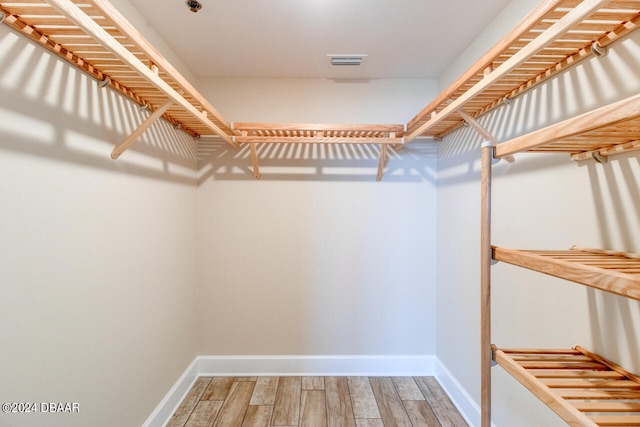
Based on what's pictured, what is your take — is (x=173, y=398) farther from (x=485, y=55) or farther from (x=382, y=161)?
(x=485, y=55)

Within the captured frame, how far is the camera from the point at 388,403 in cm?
192

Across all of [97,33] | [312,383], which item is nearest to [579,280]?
[97,33]

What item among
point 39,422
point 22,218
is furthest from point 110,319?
point 22,218

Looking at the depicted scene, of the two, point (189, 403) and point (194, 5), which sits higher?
point (194, 5)

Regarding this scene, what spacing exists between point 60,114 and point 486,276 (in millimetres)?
1571

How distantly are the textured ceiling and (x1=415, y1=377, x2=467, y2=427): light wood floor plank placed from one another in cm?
224

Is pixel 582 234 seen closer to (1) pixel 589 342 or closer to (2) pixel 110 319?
(1) pixel 589 342

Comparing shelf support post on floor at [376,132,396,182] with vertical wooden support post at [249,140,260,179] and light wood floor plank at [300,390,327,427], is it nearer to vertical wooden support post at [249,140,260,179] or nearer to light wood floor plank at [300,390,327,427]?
vertical wooden support post at [249,140,260,179]

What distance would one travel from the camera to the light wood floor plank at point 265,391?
194 cm

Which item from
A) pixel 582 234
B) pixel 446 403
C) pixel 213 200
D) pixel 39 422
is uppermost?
pixel 213 200

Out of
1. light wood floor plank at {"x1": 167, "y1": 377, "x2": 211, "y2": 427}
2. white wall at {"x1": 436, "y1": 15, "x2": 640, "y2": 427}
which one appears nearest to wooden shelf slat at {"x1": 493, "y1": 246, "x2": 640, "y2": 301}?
white wall at {"x1": 436, "y1": 15, "x2": 640, "y2": 427}

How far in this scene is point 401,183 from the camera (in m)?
2.26

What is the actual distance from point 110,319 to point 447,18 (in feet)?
7.07

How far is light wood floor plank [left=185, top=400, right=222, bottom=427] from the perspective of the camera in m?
1.74
